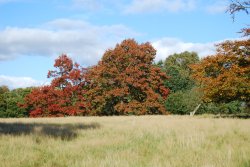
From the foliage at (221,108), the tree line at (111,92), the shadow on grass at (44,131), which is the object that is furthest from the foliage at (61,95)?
the shadow on grass at (44,131)

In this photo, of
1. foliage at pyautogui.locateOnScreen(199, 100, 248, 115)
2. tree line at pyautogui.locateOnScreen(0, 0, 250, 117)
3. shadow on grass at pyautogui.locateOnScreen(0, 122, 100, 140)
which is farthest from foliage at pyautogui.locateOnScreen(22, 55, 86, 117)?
shadow on grass at pyautogui.locateOnScreen(0, 122, 100, 140)

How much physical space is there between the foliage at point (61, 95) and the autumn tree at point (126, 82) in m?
1.49

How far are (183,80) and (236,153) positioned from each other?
5413cm

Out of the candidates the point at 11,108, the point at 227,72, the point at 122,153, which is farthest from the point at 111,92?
the point at 122,153

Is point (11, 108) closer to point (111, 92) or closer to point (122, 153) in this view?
point (111, 92)

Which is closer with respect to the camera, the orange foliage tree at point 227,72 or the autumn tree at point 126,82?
the orange foliage tree at point 227,72

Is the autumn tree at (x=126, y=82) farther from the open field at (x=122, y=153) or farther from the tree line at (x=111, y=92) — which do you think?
the open field at (x=122, y=153)

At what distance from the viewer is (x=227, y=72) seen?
26.0 metres

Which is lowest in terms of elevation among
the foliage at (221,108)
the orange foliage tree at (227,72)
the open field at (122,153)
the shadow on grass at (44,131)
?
the open field at (122,153)

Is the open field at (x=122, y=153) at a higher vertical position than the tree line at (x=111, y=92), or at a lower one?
lower

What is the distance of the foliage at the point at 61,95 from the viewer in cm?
4625

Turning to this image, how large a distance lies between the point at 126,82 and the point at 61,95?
27.8 feet

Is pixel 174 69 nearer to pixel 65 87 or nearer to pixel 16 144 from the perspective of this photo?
pixel 65 87

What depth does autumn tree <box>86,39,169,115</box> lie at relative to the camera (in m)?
46.8
